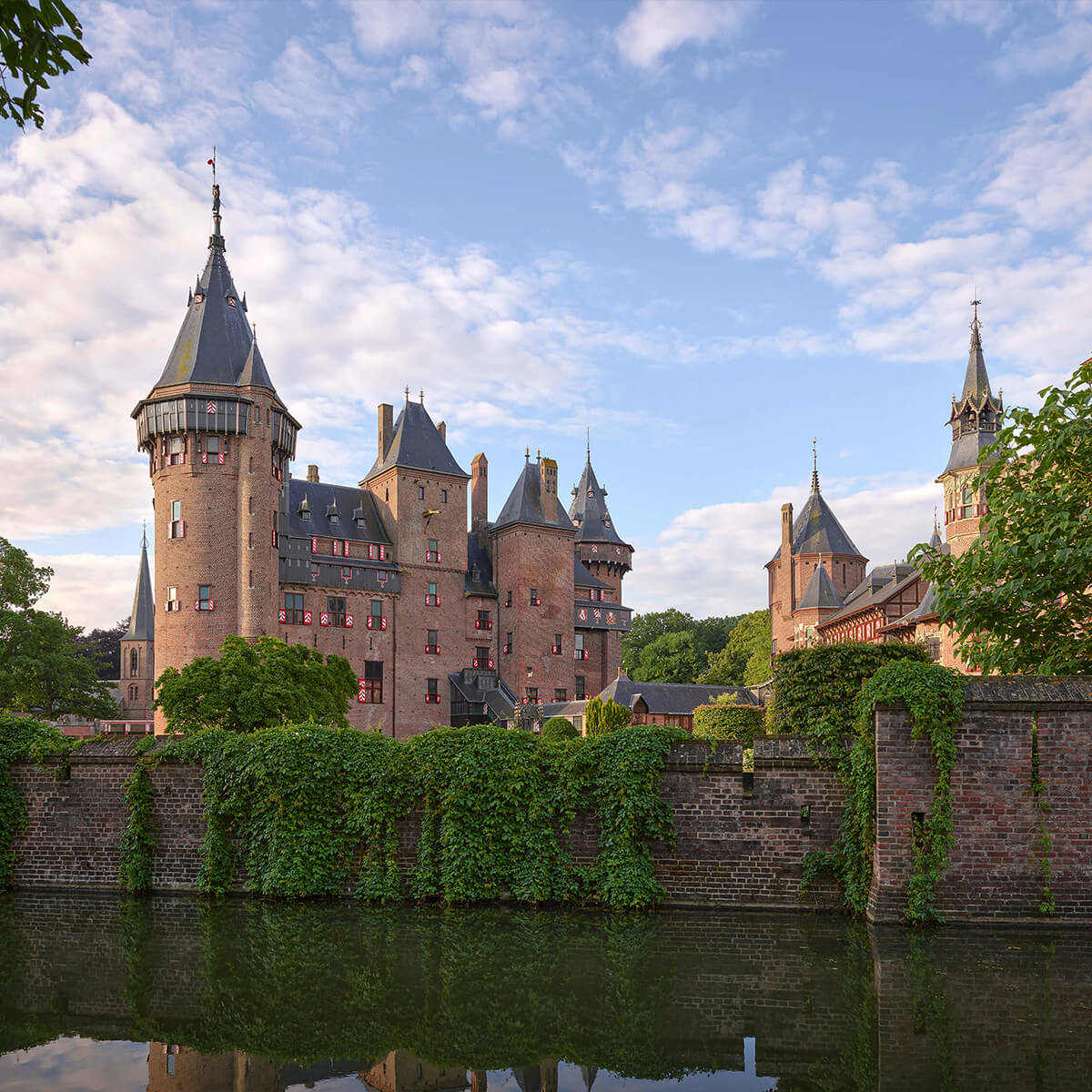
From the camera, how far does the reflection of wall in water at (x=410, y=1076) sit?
20.7 feet

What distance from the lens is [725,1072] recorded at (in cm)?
659

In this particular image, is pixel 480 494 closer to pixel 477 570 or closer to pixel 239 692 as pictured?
pixel 477 570

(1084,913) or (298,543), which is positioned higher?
(298,543)

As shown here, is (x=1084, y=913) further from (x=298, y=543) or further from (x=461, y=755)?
(x=298, y=543)

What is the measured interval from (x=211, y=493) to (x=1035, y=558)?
40.6 metres

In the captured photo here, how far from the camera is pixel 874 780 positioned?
36.8ft

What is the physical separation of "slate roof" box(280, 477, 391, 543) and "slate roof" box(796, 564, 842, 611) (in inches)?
1127

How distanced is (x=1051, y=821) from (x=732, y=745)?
11.2ft

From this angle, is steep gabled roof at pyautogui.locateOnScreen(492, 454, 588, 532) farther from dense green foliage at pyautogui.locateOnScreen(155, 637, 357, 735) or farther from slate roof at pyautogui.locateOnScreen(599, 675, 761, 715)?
dense green foliage at pyautogui.locateOnScreen(155, 637, 357, 735)

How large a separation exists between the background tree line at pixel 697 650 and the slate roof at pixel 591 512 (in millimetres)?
12863

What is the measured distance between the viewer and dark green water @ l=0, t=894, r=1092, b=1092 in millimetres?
6500

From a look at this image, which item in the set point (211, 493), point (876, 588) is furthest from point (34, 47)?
point (876, 588)

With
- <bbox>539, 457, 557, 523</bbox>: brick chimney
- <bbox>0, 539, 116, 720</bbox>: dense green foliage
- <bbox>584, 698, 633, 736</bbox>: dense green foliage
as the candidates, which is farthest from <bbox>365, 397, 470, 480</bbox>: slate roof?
<bbox>584, 698, 633, 736</bbox>: dense green foliage

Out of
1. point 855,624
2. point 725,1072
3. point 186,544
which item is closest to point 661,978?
point 725,1072
